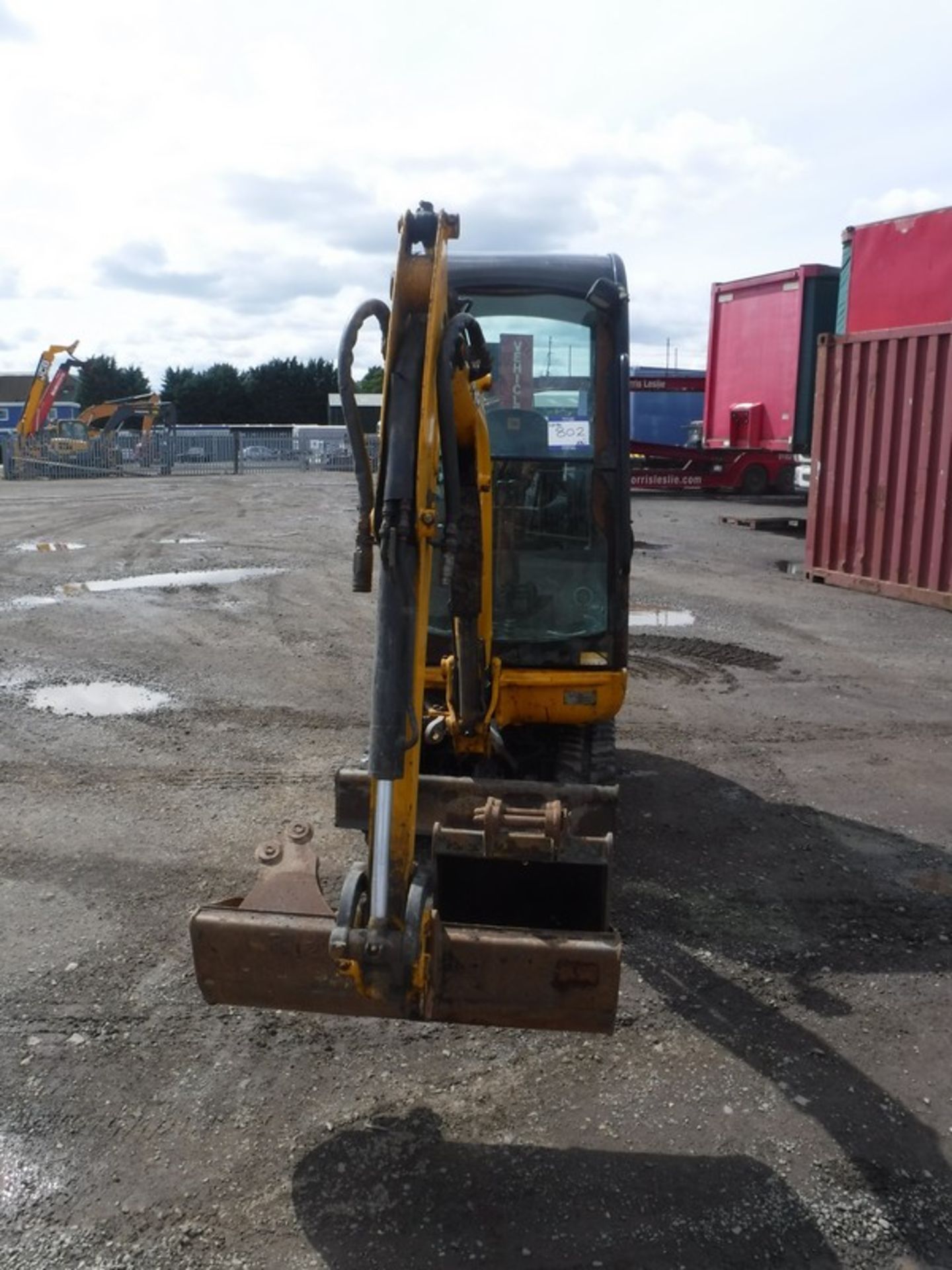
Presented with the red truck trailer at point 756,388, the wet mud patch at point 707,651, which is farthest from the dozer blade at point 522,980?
the red truck trailer at point 756,388

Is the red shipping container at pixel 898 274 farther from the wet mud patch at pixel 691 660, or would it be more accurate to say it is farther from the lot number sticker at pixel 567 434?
the lot number sticker at pixel 567 434

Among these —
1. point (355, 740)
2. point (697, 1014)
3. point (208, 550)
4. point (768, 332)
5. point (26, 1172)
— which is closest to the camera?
point (26, 1172)

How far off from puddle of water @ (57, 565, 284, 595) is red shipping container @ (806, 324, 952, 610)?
7026 millimetres

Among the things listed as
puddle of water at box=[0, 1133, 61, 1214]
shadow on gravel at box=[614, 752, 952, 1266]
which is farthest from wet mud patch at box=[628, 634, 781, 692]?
puddle of water at box=[0, 1133, 61, 1214]

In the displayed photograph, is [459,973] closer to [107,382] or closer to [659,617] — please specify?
[659,617]

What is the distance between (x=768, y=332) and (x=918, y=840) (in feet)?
56.1

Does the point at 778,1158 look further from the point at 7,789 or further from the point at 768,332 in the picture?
the point at 768,332

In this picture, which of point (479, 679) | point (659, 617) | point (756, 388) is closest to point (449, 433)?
point (479, 679)

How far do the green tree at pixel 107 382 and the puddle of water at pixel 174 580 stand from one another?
6483 centimetres

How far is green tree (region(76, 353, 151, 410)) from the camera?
7612 cm

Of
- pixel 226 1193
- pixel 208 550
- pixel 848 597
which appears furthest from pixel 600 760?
pixel 208 550

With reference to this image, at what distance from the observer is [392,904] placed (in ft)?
10.2

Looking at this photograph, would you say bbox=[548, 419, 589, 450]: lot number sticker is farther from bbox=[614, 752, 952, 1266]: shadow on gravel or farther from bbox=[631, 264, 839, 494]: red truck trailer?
bbox=[631, 264, 839, 494]: red truck trailer

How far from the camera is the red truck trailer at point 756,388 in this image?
2048 centimetres
